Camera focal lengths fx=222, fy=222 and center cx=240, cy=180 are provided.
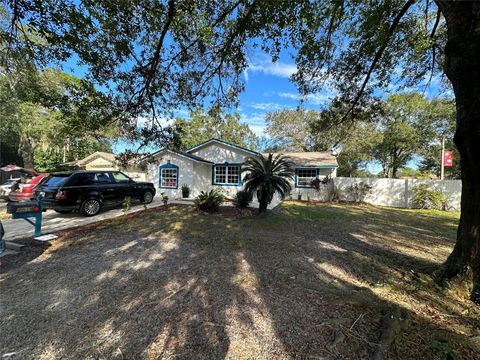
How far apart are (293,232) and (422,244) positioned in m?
3.22

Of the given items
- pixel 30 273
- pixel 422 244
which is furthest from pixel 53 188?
pixel 422 244

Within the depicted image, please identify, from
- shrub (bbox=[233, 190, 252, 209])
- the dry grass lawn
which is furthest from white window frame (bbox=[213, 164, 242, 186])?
the dry grass lawn

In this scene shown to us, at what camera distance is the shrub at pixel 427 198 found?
40.4ft

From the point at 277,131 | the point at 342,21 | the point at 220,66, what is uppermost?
the point at 277,131

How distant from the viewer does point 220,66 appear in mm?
6430

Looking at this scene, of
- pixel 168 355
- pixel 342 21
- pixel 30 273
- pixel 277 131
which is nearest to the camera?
pixel 168 355

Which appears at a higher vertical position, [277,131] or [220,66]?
[277,131]

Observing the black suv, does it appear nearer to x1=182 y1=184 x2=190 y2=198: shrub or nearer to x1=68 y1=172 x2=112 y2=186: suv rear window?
x1=68 y1=172 x2=112 y2=186: suv rear window

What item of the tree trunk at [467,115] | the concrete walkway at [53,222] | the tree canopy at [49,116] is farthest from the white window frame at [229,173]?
the tree trunk at [467,115]

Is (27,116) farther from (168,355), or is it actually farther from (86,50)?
(168,355)

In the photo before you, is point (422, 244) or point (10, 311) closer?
point (10, 311)

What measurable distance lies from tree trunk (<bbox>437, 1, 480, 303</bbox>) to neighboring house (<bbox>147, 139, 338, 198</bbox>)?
1109 cm

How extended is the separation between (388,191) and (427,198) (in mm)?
1915

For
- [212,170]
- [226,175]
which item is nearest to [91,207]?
[212,170]
